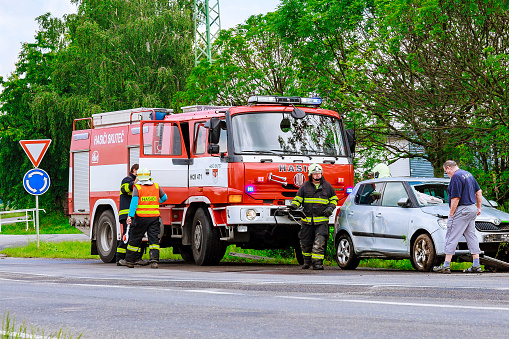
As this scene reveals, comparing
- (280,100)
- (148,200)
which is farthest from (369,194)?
→ (148,200)

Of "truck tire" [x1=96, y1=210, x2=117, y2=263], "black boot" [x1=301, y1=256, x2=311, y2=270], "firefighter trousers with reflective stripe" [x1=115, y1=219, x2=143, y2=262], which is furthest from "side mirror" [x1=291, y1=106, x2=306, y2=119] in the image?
"truck tire" [x1=96, y1=210, x2=117, y2=263]

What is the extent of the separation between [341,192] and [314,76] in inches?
248

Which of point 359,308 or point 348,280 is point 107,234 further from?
point 359,308

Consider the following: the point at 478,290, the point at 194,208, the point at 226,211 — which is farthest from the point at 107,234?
the point at 478,290

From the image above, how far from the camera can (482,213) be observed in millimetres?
14242

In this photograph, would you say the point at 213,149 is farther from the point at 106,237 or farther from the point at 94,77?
the point at 94,77

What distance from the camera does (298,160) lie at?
1647 cm

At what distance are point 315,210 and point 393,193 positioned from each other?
1.39 m

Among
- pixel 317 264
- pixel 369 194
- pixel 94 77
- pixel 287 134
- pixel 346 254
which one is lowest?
pixel 317 264

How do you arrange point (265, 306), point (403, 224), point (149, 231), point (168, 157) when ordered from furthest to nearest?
1. point (168, 157)
2. point (149, 231)
3. point (403, 224)
4. point (265, 306)

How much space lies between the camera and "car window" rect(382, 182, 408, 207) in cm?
1486

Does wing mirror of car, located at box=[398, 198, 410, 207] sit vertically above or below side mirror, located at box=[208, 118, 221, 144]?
below

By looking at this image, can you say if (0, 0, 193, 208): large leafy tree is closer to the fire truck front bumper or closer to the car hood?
the fire truck front bumper

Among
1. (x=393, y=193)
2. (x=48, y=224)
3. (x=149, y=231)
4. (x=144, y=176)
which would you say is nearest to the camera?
(x=393, y=193)
